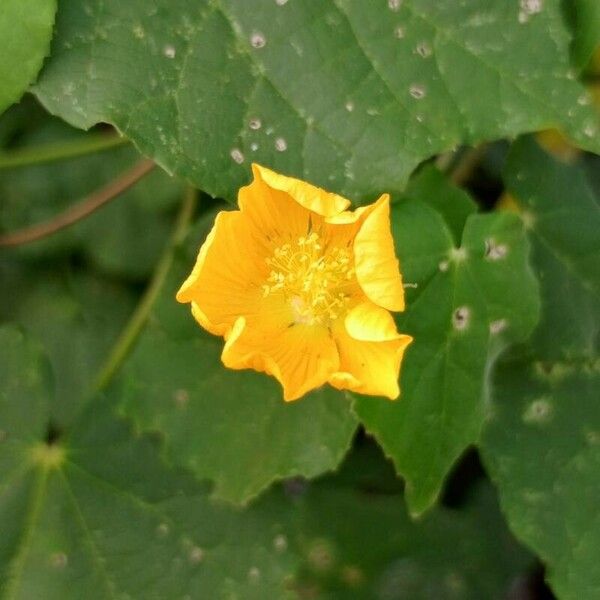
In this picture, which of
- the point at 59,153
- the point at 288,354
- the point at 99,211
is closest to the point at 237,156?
the point at 288,354

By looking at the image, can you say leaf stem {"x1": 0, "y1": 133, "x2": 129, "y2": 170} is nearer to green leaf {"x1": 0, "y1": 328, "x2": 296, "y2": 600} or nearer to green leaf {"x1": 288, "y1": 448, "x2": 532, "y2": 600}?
green leaf {"x1": 0, "y1": 328, "x2": 296, "y2": 600}

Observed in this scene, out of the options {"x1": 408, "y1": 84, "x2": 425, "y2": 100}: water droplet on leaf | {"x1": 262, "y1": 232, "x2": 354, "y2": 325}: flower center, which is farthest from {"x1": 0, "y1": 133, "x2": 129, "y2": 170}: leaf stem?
{"x1": 408, "y1": 84, "x2": 425, "y2": 100}: water droplet on leaf

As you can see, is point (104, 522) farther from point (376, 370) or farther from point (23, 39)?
point (23, 39)

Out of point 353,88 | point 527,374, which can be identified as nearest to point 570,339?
point 527,374

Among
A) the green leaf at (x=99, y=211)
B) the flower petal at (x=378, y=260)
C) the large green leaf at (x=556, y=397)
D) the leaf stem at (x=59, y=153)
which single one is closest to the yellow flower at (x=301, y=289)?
the flower petal at (x=378, y=260)

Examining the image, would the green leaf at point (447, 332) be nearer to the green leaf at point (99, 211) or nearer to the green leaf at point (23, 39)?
the green leaf at point (23, 39)
